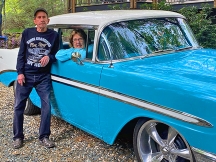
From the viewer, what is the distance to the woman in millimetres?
3977

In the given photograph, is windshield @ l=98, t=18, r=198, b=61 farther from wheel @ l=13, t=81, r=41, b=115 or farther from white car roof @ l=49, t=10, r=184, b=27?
wheel @ l=13, t=81, r=41, b=115

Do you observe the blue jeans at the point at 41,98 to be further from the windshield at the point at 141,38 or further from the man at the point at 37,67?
the windshield at the point at 141,38

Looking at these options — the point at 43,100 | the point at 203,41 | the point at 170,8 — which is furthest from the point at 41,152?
the point at 170,8

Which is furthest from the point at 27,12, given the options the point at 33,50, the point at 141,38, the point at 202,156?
the point at 202,156

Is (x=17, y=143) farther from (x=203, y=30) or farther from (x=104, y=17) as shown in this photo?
(x=203, y=30)

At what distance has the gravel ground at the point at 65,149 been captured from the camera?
12.4 feet

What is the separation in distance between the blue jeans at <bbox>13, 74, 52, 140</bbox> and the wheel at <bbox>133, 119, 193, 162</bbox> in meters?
1.36

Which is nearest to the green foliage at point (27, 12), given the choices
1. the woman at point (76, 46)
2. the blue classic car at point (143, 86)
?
the blue classic car at point (143, 86)

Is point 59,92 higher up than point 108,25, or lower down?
lower down

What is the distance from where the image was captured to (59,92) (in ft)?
13.8

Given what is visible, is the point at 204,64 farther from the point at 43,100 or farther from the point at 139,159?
the point at 43,100

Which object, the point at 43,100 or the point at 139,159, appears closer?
the point at 139,159

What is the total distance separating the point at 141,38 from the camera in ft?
12.4

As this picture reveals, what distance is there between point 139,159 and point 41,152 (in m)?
1.32
